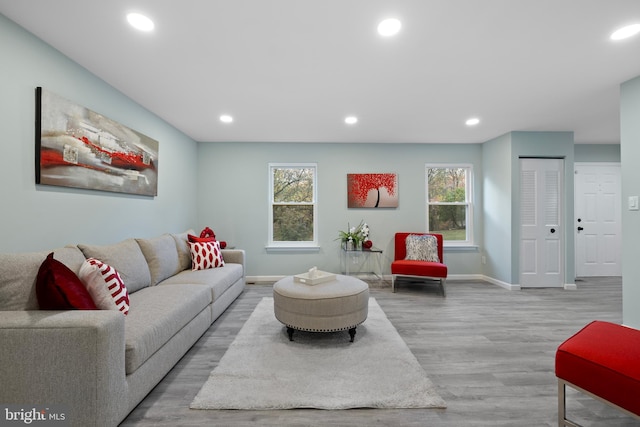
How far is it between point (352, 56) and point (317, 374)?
252 cm

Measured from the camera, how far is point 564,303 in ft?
12.0

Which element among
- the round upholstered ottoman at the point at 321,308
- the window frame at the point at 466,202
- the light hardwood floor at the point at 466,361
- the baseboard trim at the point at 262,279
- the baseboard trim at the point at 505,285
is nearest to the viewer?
the light hardwood floor at the point at 466,361

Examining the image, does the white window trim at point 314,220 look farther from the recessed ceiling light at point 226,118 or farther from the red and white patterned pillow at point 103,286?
the red and white patterned pillow at point 103,286

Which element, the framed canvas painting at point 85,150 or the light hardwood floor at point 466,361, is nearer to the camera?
the light hardwood floor at point 466,361

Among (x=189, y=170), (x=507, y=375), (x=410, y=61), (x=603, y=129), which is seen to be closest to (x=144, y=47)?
(x=410, y=61)

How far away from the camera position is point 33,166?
2.00 meters

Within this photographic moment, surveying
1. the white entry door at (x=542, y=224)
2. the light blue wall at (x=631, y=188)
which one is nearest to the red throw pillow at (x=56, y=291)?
the light blue wall at (x=631, y=188)

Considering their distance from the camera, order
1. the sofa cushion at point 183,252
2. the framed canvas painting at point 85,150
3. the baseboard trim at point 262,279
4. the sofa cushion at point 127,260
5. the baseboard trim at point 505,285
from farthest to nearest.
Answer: the baseboard trim at point 262,279, the baseboard trim at point 505,285, the sofa cushion at point 183,252, the sofa cushion at point 127,260, the framed canvas painting at point 85,150

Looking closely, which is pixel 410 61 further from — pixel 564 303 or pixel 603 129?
pixel 603 129

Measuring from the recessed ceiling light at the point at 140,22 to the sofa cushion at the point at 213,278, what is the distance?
2.24 meters

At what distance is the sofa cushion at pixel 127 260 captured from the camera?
2.22 m

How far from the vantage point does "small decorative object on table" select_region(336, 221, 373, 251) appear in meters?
4.56

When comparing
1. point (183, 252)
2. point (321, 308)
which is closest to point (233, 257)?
point (183, 252)

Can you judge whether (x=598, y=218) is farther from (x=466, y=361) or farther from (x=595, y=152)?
(x=466, y=361)
